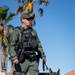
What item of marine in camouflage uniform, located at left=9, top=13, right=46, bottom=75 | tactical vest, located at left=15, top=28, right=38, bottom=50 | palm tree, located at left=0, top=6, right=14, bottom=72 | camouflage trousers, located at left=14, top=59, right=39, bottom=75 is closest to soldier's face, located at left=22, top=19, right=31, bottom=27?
marine in camouflage uniform, located at left=9, top=13, right=46, bottom=75

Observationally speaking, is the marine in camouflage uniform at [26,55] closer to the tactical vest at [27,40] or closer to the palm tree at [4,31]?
the tactical vest at [27,40]

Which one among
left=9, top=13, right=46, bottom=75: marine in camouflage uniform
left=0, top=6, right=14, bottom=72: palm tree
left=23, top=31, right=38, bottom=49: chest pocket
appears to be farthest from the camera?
left=0, top=6, right=14, bottom=72: palm tree

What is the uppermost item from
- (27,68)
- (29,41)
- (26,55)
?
(29,41)

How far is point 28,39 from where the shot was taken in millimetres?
6922

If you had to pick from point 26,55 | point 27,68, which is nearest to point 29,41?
point 26,55

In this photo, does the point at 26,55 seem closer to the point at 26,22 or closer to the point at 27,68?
the point at 27,68

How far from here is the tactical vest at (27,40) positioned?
6.87m

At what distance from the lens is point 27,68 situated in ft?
22.3

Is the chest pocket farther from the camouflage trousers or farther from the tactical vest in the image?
the camouflage trousers

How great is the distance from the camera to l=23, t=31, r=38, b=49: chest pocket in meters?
6.86

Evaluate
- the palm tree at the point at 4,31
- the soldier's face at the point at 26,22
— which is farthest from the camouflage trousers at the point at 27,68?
the palm tree at the point at 4,31

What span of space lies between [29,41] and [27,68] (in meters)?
0.57

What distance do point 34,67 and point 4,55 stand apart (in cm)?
2012

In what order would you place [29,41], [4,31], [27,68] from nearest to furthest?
[27,68] < [29,41] < [4,31]
